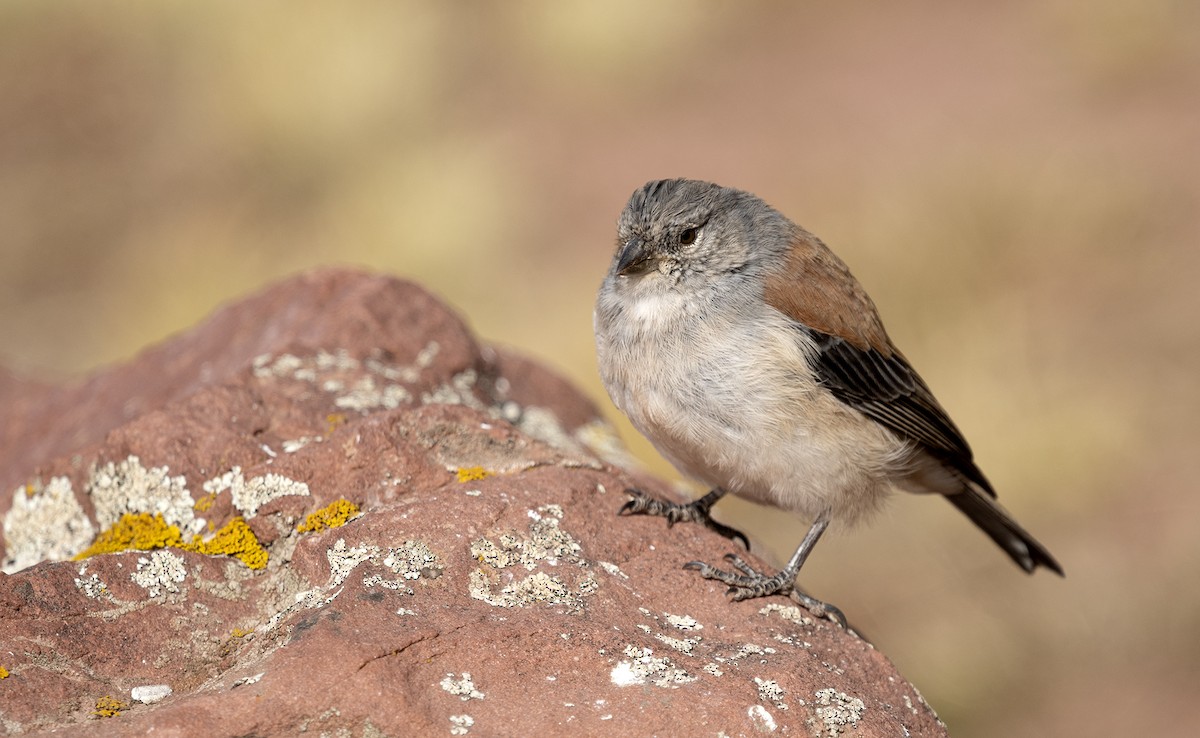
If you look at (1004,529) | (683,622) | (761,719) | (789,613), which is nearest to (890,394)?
(1004,529)

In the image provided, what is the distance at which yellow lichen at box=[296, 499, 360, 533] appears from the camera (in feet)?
13.1

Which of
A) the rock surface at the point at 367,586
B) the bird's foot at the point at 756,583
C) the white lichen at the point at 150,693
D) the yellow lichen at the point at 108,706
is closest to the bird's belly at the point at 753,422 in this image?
the rock surface at the point at 367,586

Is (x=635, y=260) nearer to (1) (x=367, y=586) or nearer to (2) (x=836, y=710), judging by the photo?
(1) (x=367, y=586)

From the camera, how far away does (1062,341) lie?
1051 centimetres

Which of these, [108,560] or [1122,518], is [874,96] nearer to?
[1122,518]

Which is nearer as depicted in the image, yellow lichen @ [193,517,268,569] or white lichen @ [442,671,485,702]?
white lichen @ [442,671,485,702]

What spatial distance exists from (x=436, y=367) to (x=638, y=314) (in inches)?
40.0

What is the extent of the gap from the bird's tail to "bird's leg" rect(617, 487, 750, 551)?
1655 millimetres

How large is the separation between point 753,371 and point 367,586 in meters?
1.79

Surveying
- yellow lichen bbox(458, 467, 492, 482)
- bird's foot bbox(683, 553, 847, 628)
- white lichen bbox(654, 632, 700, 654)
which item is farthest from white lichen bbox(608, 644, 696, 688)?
yellow lichen bbox(458, 467, 492, 482)

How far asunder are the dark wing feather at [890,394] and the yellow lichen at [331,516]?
1968mm

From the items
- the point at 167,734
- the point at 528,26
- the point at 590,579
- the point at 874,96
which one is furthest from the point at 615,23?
the point at 167,734

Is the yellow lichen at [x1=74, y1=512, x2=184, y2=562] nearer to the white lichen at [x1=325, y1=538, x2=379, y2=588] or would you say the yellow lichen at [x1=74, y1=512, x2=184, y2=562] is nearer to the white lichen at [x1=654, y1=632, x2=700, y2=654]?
the white lichen at [x1=325, y1=538, x2=379, y2=588]

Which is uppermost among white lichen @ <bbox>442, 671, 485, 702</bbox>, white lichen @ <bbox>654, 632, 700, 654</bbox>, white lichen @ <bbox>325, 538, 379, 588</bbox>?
white lichen @ <bbox>654, 632, 700, 654</bbox>
